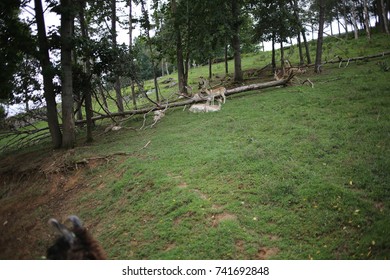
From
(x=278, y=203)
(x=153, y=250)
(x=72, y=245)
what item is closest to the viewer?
(x=72, y=245)

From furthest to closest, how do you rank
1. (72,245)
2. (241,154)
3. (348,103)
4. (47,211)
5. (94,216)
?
(348,103) < (241,154) < (47,211) < (94,216) < (72,245)

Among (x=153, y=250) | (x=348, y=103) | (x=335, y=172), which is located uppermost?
(x=348, y=103)

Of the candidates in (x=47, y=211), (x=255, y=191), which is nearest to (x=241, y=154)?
(x=255, y=191)

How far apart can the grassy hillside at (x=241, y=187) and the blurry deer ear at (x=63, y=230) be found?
6.61 feet

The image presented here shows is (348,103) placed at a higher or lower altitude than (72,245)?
higher

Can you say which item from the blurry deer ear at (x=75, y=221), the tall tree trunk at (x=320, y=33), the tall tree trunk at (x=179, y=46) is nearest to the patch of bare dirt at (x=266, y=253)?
the blurry deer ear at (x=75, y=221)

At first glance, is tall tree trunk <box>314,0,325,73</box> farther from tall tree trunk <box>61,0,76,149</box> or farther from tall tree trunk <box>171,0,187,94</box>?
tall tree trunk <box>61,0,76,149</box>

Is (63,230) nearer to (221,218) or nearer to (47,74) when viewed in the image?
(221,218)

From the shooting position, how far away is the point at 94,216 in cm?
629

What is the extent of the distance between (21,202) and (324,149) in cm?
857

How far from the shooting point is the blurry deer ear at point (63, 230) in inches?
111

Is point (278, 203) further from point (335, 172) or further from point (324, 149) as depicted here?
point (324, 149)

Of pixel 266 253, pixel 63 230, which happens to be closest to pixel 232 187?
pixel 266 253

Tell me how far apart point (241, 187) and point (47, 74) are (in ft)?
27.8
